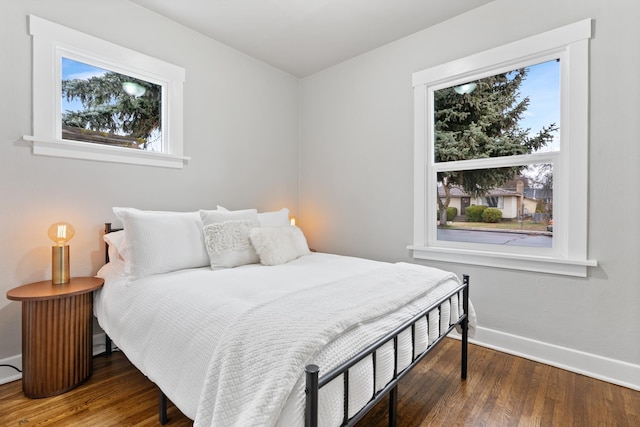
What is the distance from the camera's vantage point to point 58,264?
2000 mm

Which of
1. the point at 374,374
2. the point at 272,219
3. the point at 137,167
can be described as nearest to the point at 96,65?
the point at 137,167

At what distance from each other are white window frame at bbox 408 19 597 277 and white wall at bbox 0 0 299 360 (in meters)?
1.64

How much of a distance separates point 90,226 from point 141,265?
713mm

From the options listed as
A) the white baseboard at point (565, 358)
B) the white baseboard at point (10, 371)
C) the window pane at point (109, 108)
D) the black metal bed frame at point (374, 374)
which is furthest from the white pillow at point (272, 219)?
the white baseboard at point (565, 358)

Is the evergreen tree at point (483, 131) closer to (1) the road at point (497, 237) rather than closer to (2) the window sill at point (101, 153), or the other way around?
(1) the road at point (497, 237)

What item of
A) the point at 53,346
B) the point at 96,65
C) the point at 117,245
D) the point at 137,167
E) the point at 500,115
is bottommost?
the point at 53,346

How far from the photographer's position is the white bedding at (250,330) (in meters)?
1.02

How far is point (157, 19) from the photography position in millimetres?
2637

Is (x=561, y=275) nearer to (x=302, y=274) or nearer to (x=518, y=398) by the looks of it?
(x=518, y=398)

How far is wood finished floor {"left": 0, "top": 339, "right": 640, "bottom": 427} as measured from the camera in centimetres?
162

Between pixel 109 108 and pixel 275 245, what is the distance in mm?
1724

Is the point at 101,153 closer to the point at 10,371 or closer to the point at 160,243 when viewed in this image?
the point at 160,243

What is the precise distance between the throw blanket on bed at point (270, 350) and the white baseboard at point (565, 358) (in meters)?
1.56

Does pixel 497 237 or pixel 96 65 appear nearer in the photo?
pixel 96 65
